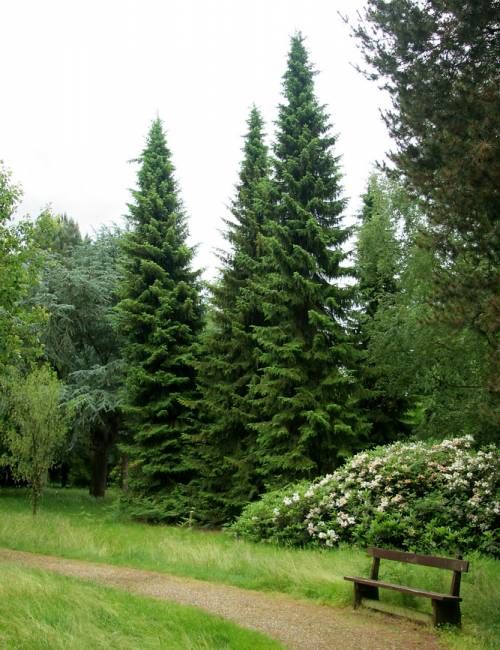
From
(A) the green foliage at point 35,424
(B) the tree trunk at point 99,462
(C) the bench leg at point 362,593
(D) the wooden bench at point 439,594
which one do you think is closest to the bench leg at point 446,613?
(D) the wooden bench at point 439,594

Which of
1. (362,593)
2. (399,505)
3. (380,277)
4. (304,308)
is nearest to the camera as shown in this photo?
(362,593)

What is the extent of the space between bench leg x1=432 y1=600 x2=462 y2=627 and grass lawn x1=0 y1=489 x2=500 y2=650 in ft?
0.48

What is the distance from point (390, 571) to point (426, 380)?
10.1 m

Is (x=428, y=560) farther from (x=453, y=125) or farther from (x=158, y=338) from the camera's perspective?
(x=158, y=338)

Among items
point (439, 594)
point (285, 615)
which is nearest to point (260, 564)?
point (285, 615)

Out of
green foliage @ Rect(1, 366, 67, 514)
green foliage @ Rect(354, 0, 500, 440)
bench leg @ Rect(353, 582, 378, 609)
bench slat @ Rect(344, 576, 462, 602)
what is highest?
green foliage @ Rect(354, 0, 500, 440)

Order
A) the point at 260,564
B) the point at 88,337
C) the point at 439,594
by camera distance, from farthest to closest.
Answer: the point at 88,337, the point at 260,564, the point at 439,594

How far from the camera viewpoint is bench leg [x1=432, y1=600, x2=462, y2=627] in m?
7.52

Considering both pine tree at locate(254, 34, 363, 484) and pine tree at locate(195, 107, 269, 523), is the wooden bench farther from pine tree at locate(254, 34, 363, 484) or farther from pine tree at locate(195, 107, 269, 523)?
pine tree at locate(195, 107, 269, 523)

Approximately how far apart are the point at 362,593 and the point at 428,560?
49.9 inches

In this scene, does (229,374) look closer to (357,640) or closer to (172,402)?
(172,402)

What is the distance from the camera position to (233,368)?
67.6ft

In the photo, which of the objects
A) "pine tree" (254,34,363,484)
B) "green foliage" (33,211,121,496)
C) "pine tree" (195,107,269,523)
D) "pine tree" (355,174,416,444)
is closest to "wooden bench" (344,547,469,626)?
"pine tree" (254,34,363,484)

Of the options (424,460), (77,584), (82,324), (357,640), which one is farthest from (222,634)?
(82,324)
